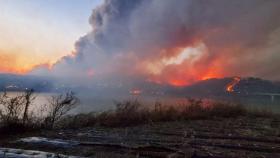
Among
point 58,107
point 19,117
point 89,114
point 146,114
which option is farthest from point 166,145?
point 146,114

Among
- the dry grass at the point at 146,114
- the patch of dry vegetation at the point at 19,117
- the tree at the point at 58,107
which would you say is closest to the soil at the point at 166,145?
the patch of dry vegetation at the point at 19,117

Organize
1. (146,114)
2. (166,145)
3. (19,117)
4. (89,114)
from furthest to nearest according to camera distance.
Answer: (146,114) < (89,114) < (19,117) < (166,145)

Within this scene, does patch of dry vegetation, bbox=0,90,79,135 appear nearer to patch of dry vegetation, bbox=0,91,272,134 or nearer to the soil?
patch of dry vegetation, bbox=0,91,272,134

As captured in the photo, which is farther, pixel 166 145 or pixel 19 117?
pixel 19 117

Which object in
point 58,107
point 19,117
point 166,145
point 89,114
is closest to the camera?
point 166,145

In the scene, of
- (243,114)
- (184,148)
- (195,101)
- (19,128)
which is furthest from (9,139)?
(243,114)

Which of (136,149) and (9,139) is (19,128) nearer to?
(9,139)

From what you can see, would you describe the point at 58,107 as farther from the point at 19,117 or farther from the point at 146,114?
the point at 146,114

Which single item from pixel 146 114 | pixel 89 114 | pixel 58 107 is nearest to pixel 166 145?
pixel 58 107

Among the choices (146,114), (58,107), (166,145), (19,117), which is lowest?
(166,145)

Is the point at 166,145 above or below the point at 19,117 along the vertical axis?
below

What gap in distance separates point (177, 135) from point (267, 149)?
367 centimetres

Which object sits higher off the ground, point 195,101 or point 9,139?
point 195,101

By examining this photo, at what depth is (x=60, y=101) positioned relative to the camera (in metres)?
15.9
